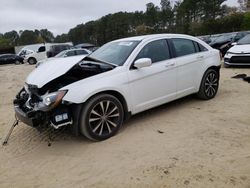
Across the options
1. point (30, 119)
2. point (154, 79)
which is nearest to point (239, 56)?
point (154, 79)

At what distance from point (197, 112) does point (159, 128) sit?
1.10 m

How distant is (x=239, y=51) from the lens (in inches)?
438

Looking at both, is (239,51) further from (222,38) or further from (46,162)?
(46,162)

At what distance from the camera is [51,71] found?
4.82 m

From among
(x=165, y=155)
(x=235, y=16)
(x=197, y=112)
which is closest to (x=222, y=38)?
(x=197, y=112)

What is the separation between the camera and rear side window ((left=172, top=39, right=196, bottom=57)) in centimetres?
600

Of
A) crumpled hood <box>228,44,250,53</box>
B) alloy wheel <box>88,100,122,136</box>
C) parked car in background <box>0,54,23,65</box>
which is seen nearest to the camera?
alloy wheel <box>88,100,122,136</box>

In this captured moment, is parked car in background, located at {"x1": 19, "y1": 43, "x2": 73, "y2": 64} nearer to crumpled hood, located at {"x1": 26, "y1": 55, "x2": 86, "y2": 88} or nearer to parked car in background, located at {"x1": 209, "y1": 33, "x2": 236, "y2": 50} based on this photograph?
parked car in background, located at {"x1": 209, "y1": 33, "x2": 236, "y2": 50}

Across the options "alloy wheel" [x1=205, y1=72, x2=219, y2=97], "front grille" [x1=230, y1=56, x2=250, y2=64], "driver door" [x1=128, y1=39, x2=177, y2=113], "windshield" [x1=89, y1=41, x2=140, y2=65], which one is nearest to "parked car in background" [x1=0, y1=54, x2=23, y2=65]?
"front grille" [x1=230, y1=56, x2=250, y2=64]

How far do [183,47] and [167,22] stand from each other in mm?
57632

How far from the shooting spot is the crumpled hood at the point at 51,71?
468 centimetres

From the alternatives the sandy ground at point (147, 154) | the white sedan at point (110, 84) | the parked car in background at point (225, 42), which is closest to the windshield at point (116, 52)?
the white sedan at point (110, 84)

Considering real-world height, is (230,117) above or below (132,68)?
below

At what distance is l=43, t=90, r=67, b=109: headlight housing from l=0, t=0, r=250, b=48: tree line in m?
38.1
